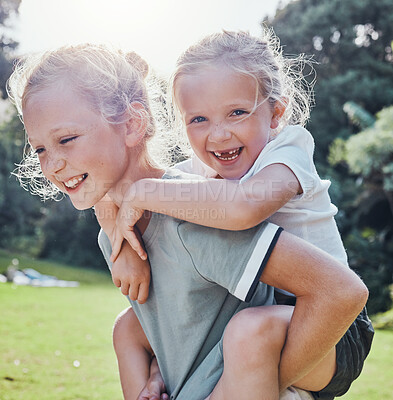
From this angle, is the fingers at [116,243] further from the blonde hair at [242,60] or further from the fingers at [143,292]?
the blonde hair at [242,60]

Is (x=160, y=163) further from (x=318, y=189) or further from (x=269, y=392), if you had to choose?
(x=269, y=392)

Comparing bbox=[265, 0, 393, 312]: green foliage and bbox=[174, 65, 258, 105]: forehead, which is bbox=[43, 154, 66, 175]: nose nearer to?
bbox=[174, 65, 258, 105]: forehead

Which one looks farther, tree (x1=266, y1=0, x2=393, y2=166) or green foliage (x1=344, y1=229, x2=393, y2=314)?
tree (x1=266, y1=0, x2=393, y2=166)

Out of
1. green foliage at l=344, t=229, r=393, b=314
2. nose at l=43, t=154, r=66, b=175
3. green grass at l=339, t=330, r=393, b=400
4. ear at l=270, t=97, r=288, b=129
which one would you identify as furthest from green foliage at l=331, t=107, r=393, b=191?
nose at l=43, t=154, r=66, b=175

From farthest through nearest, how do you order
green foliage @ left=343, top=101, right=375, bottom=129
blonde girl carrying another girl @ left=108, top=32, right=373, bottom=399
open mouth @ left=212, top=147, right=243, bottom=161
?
green foliage @ left=343, top=101, right=375, bottom=129 < open mouth @ left=212, top=147, right=243, bottom=161 < blonde girl carrying another girl @ left=108, top=32, right=373, bottom=399

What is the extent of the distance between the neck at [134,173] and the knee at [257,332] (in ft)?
2.14

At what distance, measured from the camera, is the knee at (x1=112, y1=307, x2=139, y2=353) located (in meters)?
2.11

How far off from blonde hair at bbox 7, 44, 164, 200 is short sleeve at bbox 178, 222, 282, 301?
514 millimetres

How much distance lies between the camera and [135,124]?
6.15 ft

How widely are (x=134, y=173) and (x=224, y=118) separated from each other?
41 cm

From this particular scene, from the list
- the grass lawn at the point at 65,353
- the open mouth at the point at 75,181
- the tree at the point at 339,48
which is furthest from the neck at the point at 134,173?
the tree at the point at 339,48

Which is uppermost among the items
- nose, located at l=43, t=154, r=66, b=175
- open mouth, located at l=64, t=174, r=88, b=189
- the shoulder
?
the shoulder

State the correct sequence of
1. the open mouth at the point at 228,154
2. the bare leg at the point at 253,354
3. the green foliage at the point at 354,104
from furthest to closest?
the green foliage at the point at 354,104 → the open mouth at the point at 228,154 → the bare leg at the point at 253,354

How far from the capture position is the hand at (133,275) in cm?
178
